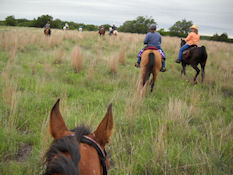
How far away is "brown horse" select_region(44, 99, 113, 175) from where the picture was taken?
24.4 inches

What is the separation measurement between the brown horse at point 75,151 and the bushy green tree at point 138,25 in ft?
184

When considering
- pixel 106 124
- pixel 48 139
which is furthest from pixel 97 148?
pixel 48 139

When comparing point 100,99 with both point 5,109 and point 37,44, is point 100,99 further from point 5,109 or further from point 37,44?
point 37,44

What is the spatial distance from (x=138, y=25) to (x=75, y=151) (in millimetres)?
59012

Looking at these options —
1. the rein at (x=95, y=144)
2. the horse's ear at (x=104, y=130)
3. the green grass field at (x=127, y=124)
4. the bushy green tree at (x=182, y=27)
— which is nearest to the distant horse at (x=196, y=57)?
the green grass field at (x=127, y=124)

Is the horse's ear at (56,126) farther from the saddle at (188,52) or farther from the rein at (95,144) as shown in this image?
the saddle at (188,52)

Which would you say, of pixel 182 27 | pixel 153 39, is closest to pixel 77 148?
pixel 153 39

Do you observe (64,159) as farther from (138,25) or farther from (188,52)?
(138,25)

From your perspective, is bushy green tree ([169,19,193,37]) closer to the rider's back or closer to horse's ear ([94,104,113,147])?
the rider's back

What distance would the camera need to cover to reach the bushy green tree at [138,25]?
53688mm

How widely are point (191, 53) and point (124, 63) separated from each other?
3102mm

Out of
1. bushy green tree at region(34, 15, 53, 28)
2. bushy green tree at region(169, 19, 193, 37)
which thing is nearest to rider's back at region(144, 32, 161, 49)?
bushy green tree at region(34, 15, 53, 28)

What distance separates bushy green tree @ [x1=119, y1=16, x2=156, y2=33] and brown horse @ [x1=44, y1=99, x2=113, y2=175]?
5610cm

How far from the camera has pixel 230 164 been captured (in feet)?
6.90
